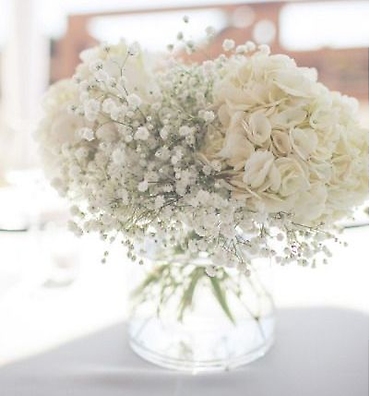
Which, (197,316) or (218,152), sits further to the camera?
(197,316)

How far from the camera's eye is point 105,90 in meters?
0.72

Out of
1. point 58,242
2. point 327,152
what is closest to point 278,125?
point 327,152

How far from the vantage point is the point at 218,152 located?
678 mm

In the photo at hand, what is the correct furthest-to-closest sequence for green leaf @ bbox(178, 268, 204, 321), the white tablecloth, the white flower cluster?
green leaf @ bbox(178, 268, 204, 321) → the white tablecloth → the white flower cluster

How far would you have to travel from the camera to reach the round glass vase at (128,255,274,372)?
34.4 inches

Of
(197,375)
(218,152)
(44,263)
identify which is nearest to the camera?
(218,152)

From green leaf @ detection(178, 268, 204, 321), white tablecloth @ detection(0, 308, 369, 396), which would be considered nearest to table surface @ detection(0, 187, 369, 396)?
white tablecloth @ detection(0, 308, 369, 396)

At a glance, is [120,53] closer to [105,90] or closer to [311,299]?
[105,90]

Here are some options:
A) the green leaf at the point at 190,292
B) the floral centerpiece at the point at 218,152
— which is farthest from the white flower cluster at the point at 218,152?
the green leaf at the point at 190,292

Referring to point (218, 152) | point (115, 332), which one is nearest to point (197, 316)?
point (115, 332)

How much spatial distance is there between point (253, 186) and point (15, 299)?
0.62 m

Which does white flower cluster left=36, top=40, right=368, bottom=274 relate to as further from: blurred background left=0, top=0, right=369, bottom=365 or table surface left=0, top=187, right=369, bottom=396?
table surface left=0, top=187, right=369, bottom=396

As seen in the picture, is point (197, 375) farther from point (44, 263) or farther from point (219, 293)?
Result: point (44, 263)

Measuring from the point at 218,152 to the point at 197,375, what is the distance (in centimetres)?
35
